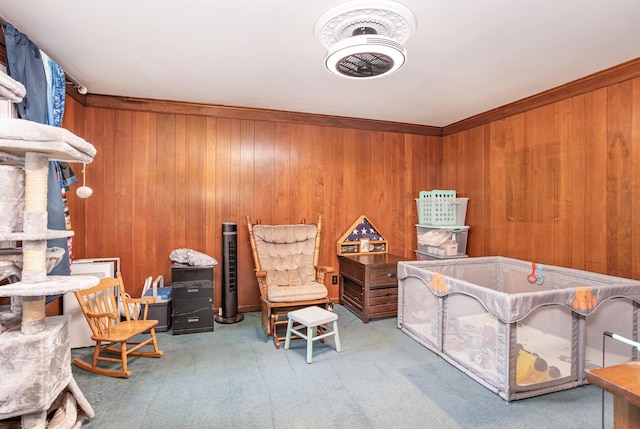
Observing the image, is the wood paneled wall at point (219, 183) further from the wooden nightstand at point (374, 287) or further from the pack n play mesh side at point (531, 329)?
the pack n play mesh side at point (531, 329)

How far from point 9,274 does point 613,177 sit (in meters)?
4.47

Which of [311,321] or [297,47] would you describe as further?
[311,321]

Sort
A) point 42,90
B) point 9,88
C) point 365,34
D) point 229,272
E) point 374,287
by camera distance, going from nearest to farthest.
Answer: point 9,88, point 365,34, point 42,90, point 229,272, point 374,287

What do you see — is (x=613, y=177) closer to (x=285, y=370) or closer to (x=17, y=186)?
(x=285, y=370)

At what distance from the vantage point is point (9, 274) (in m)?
1.81

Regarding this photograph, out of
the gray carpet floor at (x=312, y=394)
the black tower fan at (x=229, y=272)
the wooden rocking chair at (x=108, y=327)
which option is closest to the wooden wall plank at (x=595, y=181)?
the gray carpet floor at (x=312, y=394)

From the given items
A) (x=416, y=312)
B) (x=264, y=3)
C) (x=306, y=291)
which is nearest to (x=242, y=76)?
(x=264, y=3)

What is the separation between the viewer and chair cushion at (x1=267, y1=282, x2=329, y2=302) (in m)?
3.21

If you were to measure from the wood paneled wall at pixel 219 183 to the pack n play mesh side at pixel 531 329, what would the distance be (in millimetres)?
1927

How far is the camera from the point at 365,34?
2115 mm

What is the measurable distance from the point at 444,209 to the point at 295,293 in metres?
2.31

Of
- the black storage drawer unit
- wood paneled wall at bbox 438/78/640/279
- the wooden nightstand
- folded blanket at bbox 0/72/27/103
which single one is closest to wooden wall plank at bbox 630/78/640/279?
wood paneled wall at bbox 438/78/640/279

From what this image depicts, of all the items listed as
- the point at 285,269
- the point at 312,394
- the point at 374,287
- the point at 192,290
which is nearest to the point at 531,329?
the point at 312,394

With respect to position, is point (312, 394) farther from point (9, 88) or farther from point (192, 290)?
point (9, 88)
